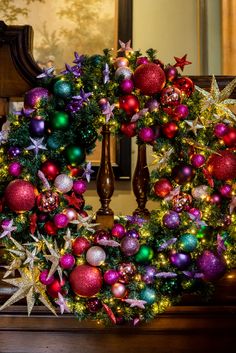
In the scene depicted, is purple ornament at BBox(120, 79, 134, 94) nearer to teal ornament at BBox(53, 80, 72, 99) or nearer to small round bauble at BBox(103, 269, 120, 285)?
teal ornament at BBox(53, 80, 72, 99)

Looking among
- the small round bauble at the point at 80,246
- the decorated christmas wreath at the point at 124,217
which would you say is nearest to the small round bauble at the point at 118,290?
the decorated christmas wreath at the point at 124,217

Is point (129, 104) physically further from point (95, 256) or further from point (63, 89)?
point (95, 256)

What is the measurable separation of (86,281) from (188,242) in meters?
0.25

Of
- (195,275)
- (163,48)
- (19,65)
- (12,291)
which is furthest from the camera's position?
(163,48)

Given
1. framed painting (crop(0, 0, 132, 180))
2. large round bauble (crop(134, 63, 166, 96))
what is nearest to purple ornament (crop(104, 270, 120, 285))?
large round bauble (crop(134, 63, 166, 96))

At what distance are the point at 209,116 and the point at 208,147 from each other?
0.09m

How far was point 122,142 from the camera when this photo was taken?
92.7 inches

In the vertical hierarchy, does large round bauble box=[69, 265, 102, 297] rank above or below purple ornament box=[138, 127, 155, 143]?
below

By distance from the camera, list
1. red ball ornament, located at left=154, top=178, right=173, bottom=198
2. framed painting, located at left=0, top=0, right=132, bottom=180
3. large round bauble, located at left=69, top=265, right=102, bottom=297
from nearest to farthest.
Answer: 1. large round bauble, located at left=69, top=265, right=102, bottom=297
2. red ball ornament, located at left=154, top=178, right=173, bottom=198
3. framed painting, located at left=0, top=0, right=132, bottom=180

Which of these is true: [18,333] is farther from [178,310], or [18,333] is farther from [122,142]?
[122,142]

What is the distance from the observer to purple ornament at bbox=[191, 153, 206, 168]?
1.05 m

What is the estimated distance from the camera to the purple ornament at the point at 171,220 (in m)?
1.00

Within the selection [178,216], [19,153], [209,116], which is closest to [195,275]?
[178,216]

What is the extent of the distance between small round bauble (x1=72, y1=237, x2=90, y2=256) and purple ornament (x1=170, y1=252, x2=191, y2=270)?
0.65 feet
